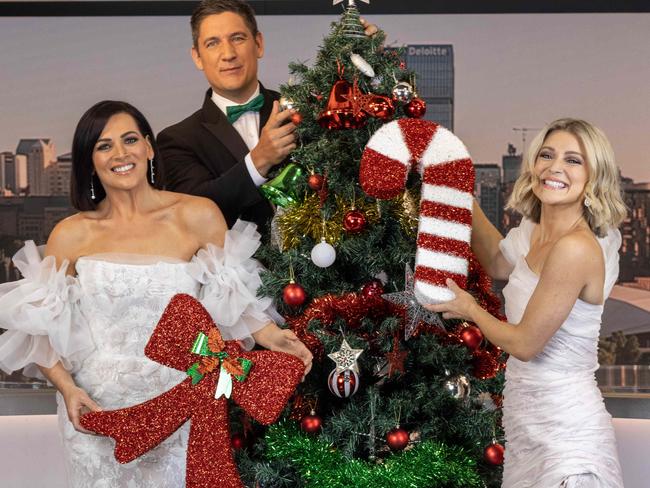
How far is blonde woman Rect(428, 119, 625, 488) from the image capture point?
264 cm

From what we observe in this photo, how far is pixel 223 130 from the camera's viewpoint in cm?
366

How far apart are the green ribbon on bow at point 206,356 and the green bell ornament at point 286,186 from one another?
546 mm

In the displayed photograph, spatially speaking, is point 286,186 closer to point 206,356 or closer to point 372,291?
point 372,291

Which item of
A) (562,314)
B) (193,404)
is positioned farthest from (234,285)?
(562,314)

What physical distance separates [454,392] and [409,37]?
4045 mm

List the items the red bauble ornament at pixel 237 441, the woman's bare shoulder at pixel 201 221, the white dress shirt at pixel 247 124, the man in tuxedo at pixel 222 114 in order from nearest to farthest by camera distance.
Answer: the woman's bare shoulder at pixel 201 221 → the red bauble ornament at pixel 237 441 → the man in tuxedo at pixel 222 114 → the white dress shirt at pixel 247 124

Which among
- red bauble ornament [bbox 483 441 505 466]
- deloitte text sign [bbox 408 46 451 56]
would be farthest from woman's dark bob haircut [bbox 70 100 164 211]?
deloitte text sign [bbox 408 46 451 56]

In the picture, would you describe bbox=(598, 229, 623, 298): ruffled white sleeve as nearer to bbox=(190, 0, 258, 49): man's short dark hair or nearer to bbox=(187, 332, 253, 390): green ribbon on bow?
bbox=(187, 332, 253, 390): green ribbon on bow

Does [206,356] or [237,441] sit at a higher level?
[206,356]

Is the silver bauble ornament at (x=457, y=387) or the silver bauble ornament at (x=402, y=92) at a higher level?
the silver bauble ornament at (x=402, y=92)

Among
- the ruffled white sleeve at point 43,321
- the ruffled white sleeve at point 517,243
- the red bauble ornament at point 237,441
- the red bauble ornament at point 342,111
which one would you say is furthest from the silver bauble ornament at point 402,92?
the red bauble ornament at point 237,441

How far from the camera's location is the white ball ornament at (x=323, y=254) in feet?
9.39

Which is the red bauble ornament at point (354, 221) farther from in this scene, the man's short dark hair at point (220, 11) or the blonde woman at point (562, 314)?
the man's short dark hair at point (220, 11)

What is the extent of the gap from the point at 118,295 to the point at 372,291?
0.81 metres
